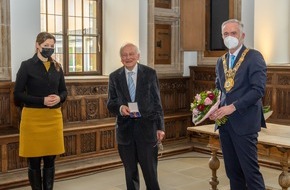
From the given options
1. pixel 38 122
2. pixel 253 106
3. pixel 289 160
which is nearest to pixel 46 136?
pixel 38 122

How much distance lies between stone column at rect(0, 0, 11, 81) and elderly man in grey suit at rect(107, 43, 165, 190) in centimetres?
225

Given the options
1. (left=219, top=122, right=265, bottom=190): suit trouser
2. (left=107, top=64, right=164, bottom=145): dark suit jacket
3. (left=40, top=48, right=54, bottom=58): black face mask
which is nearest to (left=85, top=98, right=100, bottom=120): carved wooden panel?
(left=40, top=48, right=54, bottom=58): black face mask

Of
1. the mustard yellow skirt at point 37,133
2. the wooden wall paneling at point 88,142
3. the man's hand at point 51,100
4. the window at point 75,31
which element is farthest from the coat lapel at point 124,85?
the window at point 75,31

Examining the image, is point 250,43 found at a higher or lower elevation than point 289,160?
higher

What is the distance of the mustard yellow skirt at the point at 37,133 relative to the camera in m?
4.13

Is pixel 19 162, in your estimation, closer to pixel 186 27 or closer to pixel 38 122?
pixel 38 122

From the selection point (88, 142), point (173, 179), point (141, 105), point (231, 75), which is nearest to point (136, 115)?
point (141, 105)

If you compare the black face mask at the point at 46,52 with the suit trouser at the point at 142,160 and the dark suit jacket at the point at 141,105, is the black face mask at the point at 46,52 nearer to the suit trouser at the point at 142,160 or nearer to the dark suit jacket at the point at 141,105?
the dark suit jacket at the point at 141,105

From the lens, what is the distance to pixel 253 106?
3.42 m

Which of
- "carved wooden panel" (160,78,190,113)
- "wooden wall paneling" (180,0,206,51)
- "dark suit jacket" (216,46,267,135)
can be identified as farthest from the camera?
"carved wooden panel" (160,78,190,113)

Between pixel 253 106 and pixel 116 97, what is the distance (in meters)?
1.19

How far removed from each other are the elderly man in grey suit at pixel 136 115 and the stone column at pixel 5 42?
7.38 ft

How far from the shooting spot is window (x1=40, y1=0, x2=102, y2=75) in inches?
257

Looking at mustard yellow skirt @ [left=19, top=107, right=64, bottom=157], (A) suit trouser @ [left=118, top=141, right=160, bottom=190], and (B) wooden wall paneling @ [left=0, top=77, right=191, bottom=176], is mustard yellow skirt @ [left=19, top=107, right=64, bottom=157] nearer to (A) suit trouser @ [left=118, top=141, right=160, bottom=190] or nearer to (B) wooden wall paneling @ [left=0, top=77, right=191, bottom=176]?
(A) suit trouser @ [left=118, top=141, right=160, bottom=190]
